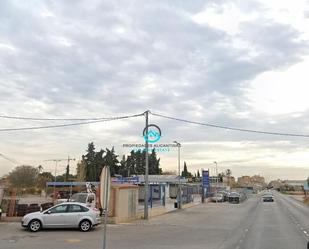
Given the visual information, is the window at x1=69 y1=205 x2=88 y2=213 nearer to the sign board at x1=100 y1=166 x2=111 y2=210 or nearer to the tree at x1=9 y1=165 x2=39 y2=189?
the sign board at x1=100 y1=166 x2=111 y2=210

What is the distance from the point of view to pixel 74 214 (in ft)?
81.1

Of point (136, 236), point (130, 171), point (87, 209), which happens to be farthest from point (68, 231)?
point (130, 171)

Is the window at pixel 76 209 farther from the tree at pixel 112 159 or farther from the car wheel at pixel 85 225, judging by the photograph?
the tree at pixel 112 159

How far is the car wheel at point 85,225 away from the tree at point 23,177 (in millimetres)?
99526

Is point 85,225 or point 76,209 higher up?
point 76,209

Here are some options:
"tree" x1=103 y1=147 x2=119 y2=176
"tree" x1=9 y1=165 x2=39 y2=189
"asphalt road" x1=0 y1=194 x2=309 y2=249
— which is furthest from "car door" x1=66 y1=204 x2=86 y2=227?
"tree" x1=103 y1=147 x2=119 y2=176

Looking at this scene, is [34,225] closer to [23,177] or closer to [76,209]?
[76,209]

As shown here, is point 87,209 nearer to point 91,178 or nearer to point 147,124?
point 147,124

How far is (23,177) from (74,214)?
339ft

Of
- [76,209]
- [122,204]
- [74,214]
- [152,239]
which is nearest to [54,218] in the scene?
[74,214]

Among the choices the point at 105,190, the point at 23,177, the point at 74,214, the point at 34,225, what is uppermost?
the point at 23,177

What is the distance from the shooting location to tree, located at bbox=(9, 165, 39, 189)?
4803 inches

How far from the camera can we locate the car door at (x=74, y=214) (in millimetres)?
24672

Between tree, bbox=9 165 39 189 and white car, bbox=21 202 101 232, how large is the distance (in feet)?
326
